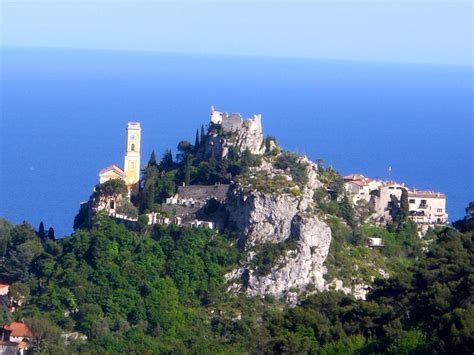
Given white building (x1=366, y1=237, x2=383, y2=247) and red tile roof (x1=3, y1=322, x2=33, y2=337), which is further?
white building (x1=366, y1=237, x2=383, y2=247)

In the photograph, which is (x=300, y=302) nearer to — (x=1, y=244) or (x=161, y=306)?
(x=161, y=306)

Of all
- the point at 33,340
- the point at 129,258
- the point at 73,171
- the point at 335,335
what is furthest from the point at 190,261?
the point at 73,171

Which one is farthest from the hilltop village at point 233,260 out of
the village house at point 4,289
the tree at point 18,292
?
the village house at point 4,289

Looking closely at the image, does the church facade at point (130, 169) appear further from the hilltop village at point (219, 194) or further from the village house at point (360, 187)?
the village house at point (360, 187)

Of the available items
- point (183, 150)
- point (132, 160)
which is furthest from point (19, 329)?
point (183, 150)

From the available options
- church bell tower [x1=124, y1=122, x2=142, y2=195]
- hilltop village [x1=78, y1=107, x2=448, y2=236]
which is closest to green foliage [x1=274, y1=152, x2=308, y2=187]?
hilltop village [x1=78, y1=107, x2=448, y2=236]

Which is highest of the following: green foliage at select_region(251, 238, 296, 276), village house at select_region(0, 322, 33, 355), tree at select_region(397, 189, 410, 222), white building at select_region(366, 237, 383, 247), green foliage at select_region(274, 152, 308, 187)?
green foliage at select_region(274, 152, 308, 187)

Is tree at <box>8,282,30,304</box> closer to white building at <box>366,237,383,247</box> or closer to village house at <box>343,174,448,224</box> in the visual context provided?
white building at <box>366,237,383,247</box>
